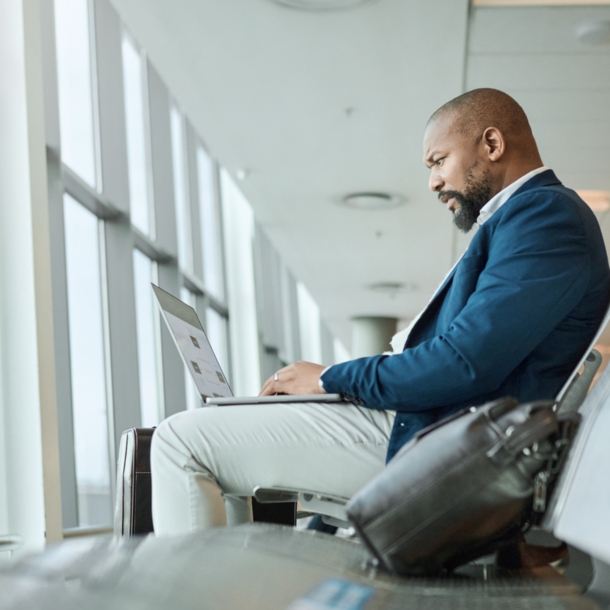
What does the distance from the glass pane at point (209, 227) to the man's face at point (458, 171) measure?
284 inches

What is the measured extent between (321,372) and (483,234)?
1.61 ft

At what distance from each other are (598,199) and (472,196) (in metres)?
8.16

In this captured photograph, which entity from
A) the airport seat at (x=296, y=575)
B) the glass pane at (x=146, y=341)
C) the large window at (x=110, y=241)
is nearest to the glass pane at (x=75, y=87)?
the large window at (x=110, y=241)

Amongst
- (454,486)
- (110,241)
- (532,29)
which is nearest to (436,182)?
(454,486)

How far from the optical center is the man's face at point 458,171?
7.16ft

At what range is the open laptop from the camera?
191 centimetres

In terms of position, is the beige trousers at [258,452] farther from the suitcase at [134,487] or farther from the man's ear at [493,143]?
the man's ear at [493,143]

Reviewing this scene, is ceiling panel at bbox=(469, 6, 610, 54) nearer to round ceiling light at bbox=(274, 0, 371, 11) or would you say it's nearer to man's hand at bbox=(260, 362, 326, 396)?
round ceiling light at bbox=(274, 0, 371, 11)

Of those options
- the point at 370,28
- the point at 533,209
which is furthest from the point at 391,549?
the point at 370,28

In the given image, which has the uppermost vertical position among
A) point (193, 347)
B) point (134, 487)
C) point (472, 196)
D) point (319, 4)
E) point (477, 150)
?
point (319, 4)

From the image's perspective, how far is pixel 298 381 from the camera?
1.98 metres

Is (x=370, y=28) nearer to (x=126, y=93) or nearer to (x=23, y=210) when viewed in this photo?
(x=126, y=93)

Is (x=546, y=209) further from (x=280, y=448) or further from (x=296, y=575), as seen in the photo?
(x=296, y=575)

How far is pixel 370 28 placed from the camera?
5.80m
